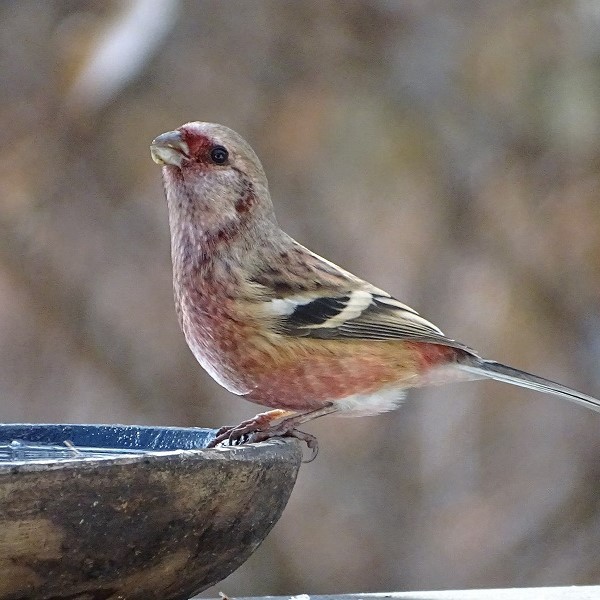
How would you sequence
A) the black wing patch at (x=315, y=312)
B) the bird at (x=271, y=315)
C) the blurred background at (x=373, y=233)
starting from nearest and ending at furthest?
the bird at (x=271, y=315)
the black wing patch at (x=315, y=312)
the blurred background at (x=373, y=233)

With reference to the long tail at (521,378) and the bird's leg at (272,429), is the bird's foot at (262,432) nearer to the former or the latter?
the bird's leg at (272,429)

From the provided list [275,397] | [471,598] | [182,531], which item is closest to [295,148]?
[275,397]

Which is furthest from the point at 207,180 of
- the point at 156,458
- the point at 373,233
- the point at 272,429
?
the point at 373,233

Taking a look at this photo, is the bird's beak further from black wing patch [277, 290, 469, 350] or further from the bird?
black wing patch [277, 290, 469, 350]

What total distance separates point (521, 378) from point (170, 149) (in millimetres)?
1504

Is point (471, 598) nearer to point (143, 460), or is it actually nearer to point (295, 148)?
point (143, 460)

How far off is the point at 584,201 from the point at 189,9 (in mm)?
2462

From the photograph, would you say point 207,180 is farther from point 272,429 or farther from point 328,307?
point 272,429

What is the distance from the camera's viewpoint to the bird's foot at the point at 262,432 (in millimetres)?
3646

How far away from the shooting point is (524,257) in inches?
296

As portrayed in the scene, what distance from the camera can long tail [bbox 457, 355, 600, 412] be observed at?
4641 mm

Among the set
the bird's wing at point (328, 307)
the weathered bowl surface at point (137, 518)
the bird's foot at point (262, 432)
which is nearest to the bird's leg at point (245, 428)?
the bird's foot at point (262, 432)

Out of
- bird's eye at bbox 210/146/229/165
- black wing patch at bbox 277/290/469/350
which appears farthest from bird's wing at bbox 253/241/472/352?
bird's eye at bbox 210/146/229/165

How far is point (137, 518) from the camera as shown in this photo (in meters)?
2.51
